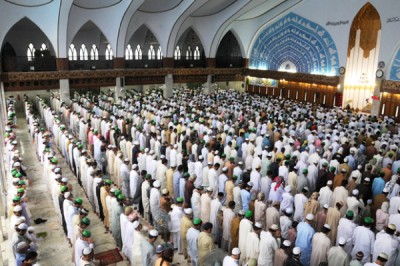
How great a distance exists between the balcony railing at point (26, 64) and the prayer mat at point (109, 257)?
15.7 m

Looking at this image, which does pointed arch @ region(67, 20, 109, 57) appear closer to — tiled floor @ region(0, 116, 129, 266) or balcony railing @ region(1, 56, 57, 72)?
balcony railing @ region(1, 56, 57, 72)

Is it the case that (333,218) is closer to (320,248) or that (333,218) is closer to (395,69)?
(320,248)

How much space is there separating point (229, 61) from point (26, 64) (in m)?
14.4

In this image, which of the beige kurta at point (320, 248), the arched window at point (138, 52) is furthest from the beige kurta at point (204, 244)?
the arched window at point (138, 52)

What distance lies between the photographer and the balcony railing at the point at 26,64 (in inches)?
703

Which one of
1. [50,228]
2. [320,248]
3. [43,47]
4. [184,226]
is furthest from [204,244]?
[43,47]

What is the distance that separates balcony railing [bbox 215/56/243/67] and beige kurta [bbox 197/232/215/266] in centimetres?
2124

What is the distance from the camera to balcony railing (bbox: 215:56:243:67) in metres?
24.9

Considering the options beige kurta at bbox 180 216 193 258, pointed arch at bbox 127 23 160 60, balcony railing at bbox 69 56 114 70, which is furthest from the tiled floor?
pointed arch at bbox 127 23 160 60

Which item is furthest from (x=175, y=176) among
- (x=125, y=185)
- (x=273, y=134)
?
(x=273, y=134)

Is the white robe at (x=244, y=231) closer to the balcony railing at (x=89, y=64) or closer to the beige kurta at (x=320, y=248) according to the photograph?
the beige kurta at (x=320, y=248)

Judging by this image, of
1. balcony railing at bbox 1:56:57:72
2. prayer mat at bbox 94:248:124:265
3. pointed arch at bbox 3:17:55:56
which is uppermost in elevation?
pointed arch at bbox 3:17:55:56

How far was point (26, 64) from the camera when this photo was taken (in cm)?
1811

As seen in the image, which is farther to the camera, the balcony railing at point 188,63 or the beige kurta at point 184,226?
the balcony railing at point 188,63
